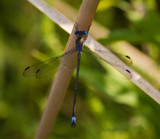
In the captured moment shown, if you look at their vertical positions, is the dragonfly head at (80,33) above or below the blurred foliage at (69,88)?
above

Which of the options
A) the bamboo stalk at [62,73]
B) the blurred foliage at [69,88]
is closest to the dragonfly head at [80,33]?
the bamboo stalk at [62,73]

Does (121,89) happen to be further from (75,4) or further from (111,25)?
(75,4)

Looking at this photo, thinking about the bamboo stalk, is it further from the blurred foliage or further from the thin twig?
the blurred foliage

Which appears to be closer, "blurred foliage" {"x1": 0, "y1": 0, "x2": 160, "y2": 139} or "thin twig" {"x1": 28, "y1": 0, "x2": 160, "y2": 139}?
"thin twig" {"x1": 28, "y1": 0, "x2": 160, "y2": 139}

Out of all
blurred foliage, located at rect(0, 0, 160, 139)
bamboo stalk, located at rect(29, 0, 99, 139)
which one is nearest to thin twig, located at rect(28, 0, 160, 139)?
bamboo stalk, located at rect(29, 0, 99, 139)

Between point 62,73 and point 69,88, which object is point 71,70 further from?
point 69,88

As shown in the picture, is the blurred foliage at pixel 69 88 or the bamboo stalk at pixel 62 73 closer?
the bamboo stalk at pixel 62 73

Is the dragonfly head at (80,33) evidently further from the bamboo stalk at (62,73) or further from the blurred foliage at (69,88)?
the blurred foliage at (69,88)
